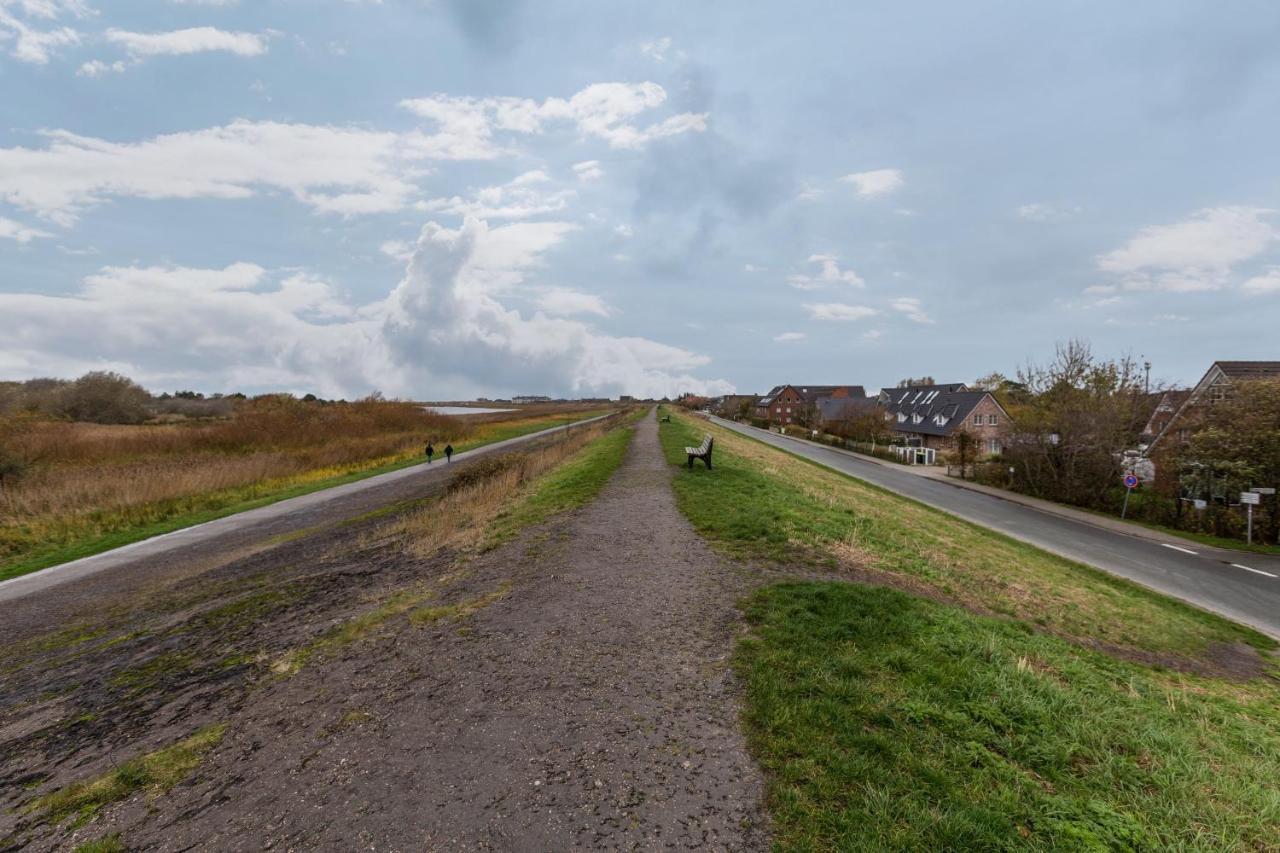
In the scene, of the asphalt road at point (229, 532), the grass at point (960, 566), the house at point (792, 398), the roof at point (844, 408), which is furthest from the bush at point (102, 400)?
the house at point (792, 398)

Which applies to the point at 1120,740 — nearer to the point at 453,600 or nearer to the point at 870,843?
the point at 870,843

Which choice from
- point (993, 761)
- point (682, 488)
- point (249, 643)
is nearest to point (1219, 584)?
point (682, 488)

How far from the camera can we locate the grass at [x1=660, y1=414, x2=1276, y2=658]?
880 centimetres

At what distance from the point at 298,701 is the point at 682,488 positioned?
10948 millimetres

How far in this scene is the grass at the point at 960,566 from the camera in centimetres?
880

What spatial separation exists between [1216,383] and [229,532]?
43078mm

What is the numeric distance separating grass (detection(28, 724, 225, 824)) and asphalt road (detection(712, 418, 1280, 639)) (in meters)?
19.2

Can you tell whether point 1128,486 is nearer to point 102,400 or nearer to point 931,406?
point 931,406

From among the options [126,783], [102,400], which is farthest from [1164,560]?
[102,400]

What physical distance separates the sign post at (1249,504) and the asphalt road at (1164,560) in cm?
125

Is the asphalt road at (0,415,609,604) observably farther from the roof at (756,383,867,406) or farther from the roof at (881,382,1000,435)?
the roof at (756,383,867,406)

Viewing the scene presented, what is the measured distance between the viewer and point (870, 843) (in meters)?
2.92

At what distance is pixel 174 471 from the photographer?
22.3 metres

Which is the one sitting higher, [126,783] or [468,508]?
[468,508]
